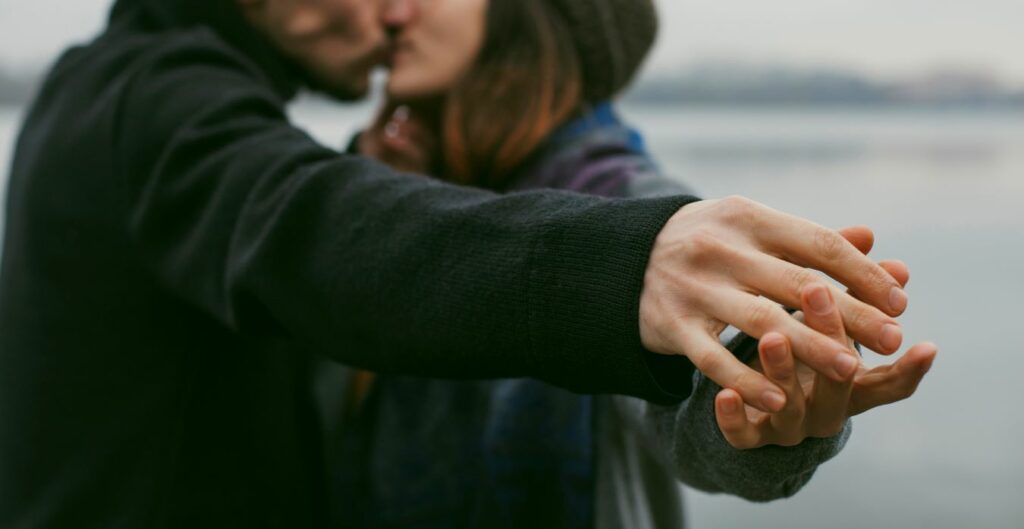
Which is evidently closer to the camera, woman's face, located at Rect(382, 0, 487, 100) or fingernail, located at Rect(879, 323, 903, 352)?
fingernail, located at Rect(879, 323, 903, 352)

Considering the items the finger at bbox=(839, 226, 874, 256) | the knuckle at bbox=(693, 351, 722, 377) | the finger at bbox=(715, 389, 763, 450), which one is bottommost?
the finger at bbox=(715, 389, 763, 450)

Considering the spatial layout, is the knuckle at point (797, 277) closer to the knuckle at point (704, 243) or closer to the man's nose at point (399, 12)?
the knuckle at point (704, 243)

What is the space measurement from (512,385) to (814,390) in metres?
0.39

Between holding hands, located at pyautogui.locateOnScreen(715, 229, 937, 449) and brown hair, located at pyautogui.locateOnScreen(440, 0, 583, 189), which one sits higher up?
holding hands, located at pyautogui.locateOnScreen(715, 229, 937, 449)

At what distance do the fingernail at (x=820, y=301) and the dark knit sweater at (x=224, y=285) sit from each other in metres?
0.08

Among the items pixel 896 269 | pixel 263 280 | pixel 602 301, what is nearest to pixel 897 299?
pixel 896 269

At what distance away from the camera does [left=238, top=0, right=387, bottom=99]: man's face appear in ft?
3.08

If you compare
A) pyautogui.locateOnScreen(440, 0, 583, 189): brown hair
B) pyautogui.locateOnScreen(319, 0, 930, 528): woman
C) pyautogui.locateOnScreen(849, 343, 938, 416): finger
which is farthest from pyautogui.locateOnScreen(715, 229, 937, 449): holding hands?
pyautogui.locateOnScreen(440, 0, 583, 189): brown hair

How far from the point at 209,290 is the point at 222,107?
127 mm

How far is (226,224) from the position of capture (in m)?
0.59

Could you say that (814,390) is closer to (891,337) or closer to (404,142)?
(891,337)

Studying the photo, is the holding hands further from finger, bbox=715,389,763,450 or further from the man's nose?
the man's nose

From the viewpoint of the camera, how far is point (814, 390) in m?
0.42

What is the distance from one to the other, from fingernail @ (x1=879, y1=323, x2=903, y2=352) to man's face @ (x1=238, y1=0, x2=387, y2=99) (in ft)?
2.37
